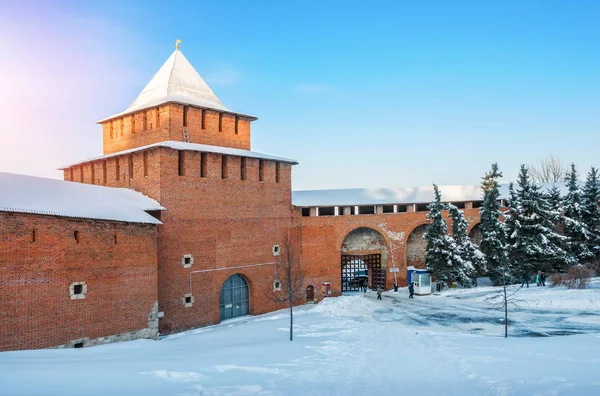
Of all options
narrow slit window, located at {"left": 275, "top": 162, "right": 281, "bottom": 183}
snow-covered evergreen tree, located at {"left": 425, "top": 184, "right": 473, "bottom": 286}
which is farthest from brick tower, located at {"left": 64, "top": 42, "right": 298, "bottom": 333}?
snow-covered evergreen tree, located at {"left": 425, "top": 184, "right": 473, "bottom": 286}

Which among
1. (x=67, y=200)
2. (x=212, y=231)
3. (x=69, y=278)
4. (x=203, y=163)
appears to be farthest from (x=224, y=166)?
(x=69, y=278)

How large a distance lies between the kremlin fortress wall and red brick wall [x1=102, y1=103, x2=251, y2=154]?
0.18 ft

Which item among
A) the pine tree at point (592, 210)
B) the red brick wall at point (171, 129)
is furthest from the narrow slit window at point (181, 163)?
the pine tree at point (592, 210)

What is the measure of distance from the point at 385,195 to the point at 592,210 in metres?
10.6

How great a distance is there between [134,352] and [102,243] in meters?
3.59

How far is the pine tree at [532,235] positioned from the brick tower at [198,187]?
11.7 meters

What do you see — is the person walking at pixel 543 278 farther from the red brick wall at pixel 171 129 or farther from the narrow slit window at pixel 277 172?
the red brick wall at pixel 171 129

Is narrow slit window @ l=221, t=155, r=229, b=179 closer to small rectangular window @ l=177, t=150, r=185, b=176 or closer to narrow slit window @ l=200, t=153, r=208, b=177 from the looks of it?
narrow slit window @ l=200, t=153, r=208, b=177

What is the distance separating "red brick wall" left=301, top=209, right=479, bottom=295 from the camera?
22.6 meters

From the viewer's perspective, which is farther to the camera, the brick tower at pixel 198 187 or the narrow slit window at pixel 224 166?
the narrow slit window at pixel 224 166

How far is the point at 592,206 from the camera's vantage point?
2352 centimetres

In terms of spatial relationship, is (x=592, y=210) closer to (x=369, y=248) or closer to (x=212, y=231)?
(x=369, y=248)

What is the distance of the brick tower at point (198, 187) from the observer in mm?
16078

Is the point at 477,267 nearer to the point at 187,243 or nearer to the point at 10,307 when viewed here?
the point at 187,243
